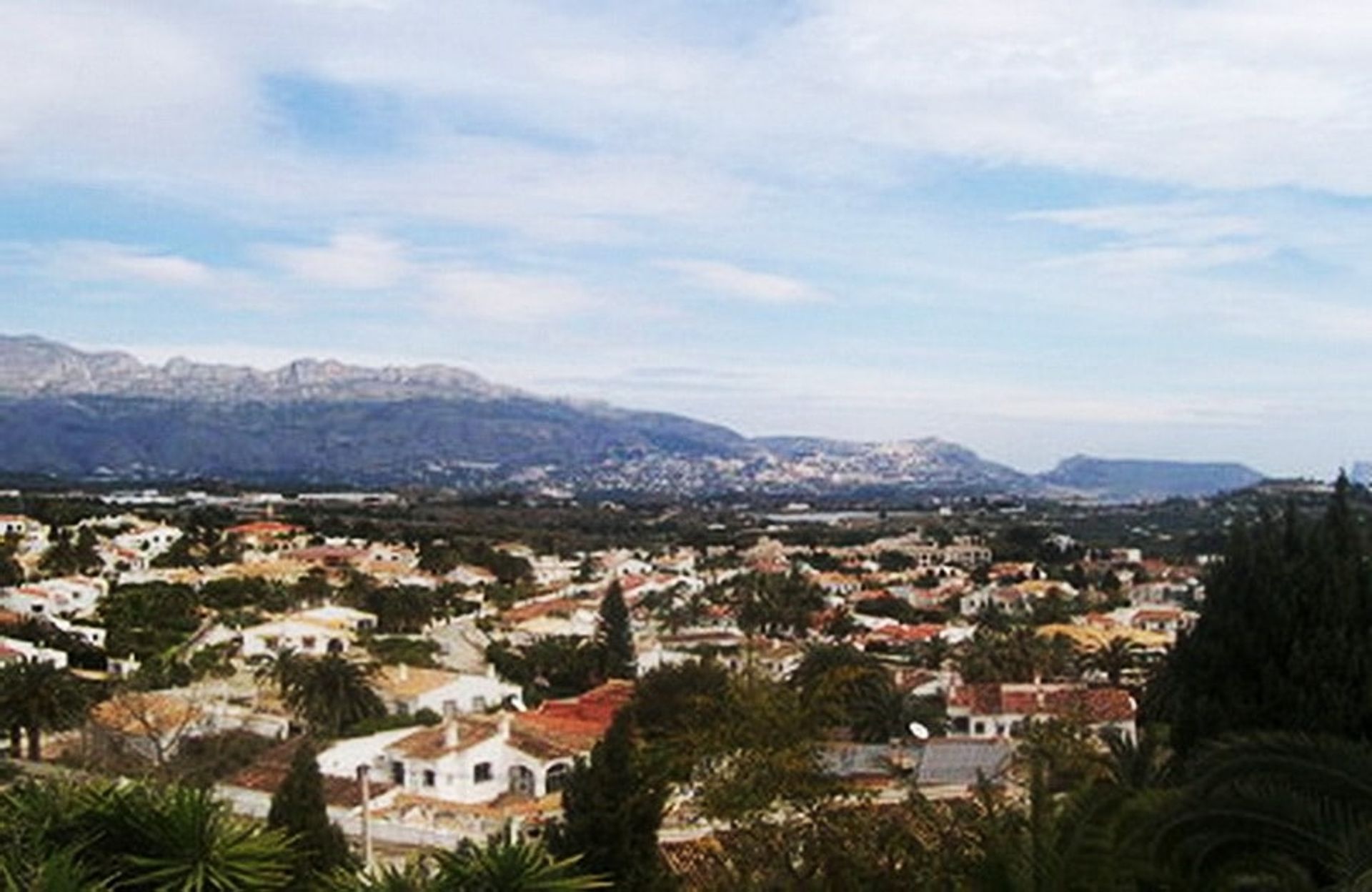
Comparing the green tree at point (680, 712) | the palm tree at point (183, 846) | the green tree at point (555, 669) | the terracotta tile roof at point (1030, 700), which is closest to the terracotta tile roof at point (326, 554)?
the green tree at point (555, 669)

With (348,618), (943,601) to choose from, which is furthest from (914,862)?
(943,601)

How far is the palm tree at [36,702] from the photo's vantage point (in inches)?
1241

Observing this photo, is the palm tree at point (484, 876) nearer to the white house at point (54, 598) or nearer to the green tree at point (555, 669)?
the green tree at point (555, 669)

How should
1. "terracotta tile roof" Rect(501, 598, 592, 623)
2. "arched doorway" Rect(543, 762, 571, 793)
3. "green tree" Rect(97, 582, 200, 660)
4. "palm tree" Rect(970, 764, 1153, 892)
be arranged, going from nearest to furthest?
"palm tree" Rect(970, 764, 1153, 892) → "arched doorway" Rect(543, 762, 571, 793) → "green tree" Rect(97, 582, 200, 660) → "terracotta tile roof" Rect(501, 598, 592, 623)

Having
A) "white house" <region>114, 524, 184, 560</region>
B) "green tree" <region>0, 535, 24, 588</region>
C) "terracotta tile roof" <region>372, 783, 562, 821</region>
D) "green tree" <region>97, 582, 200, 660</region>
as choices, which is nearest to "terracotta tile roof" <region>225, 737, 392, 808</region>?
"terracotta tile roof" <region>372, 783, 562, 821</region>

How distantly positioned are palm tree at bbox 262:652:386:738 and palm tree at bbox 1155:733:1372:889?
2904 centimetres

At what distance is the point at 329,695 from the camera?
35.3 metres

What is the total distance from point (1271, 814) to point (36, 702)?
98.1ft

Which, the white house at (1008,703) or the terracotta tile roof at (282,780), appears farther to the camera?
the white house at (1008,703)

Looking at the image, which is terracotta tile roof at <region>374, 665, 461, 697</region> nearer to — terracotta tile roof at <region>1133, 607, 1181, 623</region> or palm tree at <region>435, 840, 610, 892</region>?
terracotta tile roof at <region>1133, 607, 1181, 623</region>

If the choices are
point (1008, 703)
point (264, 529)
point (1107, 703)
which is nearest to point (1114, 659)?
point (1008, 703)

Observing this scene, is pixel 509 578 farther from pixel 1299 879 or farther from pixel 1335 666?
pixel 1299 879

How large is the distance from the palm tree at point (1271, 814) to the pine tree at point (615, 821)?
358 inches

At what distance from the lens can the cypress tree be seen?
15.6m
